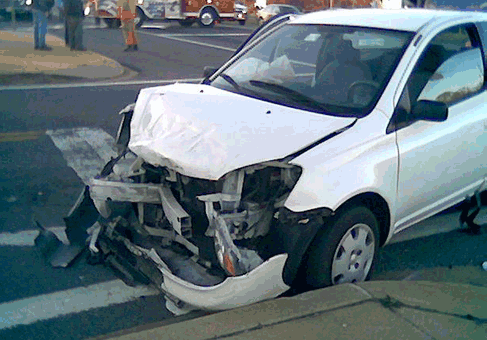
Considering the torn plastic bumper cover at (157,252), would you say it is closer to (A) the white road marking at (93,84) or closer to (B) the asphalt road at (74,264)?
(B) the asphalt road at (74,264)

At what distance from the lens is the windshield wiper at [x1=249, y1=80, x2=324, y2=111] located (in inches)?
174

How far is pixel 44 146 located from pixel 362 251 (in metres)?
4.85

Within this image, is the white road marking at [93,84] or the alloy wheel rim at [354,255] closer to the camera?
the alloy wheel rim at [354,255]

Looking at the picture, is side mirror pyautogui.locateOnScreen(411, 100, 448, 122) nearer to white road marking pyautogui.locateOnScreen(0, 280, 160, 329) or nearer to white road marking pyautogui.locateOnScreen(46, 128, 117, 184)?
white road marking pyautogui.locateOnScreen(0, 280, 160, 329)

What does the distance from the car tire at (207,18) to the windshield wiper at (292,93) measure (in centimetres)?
2788

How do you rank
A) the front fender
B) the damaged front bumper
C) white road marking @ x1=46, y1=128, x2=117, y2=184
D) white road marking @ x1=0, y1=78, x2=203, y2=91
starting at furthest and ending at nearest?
white road marking @ x1=0, y1=78, x2=203, y2=91, white road marking @ x1=46, y1=128, x2=117, y2=184, the front fender, the damaged front bumper

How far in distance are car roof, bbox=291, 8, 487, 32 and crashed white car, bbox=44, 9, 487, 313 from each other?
19mm

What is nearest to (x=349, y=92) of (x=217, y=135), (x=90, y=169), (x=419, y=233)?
(x=217, y=135)

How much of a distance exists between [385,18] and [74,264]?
3.02 metres

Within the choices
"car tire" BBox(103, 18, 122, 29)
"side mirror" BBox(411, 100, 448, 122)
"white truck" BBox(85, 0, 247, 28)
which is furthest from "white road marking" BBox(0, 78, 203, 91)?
"car tire" BBox(103, 18, 122, 29)

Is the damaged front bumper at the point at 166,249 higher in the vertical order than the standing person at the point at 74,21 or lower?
lower

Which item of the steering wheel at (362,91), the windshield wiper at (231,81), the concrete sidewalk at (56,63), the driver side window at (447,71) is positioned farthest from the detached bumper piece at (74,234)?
the concrete sidewalk at (56,63)

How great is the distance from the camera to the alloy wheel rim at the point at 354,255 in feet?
13.0

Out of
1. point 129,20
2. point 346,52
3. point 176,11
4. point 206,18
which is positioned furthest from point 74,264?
point 206,18
